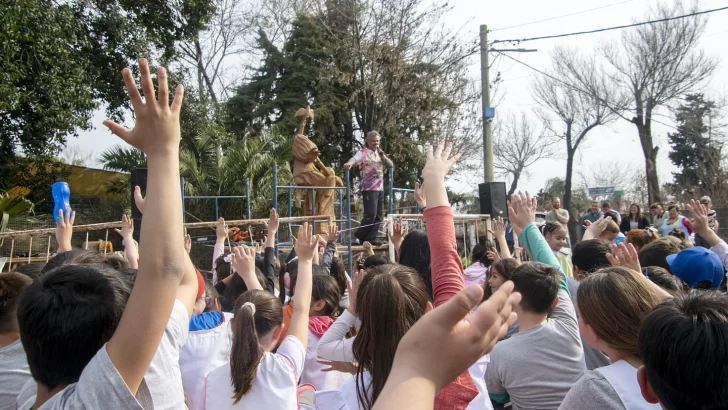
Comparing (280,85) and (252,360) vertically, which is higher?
(280,85)

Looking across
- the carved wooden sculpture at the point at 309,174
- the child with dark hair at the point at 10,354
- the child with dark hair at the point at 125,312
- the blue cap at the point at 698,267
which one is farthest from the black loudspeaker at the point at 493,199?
the child with dark hair at the point at 125,312

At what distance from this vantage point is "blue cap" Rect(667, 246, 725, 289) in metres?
3.35

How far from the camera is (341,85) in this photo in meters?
22.8

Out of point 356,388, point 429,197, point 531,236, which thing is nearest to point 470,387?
point 356,388

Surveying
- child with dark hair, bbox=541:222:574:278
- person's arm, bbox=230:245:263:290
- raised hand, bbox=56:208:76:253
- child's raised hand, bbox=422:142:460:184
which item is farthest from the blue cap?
raised hand, bbox=56:208:76:253

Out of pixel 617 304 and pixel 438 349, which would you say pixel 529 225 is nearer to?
pixel 617 304

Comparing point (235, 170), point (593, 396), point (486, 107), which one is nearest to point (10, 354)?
point (593, 396)

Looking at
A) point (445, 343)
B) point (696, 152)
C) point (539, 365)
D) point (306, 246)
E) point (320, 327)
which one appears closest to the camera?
point (445, 343)

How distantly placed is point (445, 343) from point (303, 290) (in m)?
1.65

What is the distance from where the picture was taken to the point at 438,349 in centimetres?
103

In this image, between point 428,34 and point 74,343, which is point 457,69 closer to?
point 428,34

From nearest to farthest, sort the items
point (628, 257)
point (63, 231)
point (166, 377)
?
point (166, 377)
point (628, 257)
point (63, 231)

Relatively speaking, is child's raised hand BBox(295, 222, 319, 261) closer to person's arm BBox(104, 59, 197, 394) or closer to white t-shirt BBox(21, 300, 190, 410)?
white t-shirt BBox(21, 300, 190, 410)

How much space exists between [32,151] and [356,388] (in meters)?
15.2
